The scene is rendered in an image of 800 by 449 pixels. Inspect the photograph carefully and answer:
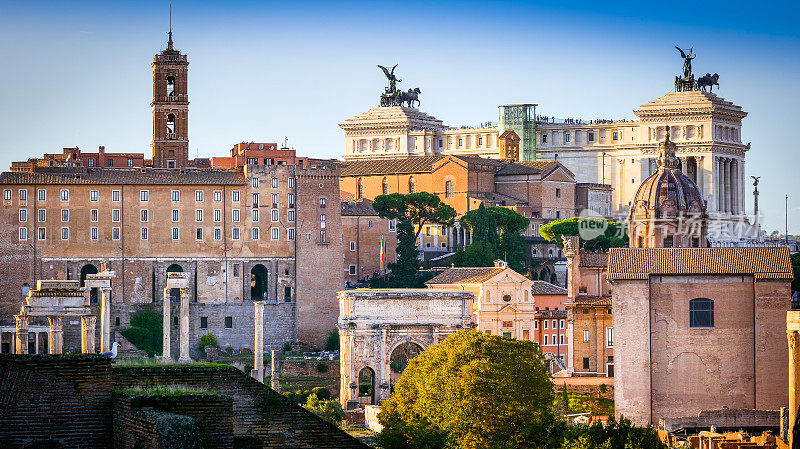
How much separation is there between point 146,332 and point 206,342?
2.70 metres

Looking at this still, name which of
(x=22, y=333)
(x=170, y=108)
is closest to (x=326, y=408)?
(x=22, y=333)

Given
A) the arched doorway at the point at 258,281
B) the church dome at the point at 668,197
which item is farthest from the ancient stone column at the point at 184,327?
the church dome at the point at 668,197

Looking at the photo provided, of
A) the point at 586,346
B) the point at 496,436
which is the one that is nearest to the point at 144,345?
the point at 586,346

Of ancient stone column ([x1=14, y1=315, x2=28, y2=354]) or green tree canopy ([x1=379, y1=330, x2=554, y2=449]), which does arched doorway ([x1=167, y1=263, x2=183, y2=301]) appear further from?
green tree canopy ([x1=379, y1=330, x2=554, y2=449])

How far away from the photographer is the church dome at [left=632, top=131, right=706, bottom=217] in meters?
53.0

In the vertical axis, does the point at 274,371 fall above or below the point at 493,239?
below

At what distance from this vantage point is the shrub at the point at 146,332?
64.0 m

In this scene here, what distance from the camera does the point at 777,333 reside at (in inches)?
1657

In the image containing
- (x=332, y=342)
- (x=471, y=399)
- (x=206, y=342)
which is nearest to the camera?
(x=471, y=399)

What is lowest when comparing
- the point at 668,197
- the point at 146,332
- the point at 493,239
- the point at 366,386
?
the point at 366,386

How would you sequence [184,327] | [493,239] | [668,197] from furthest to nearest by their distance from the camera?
[493,239]
[184,327]
[668,197]

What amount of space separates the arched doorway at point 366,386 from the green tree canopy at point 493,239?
16.4m

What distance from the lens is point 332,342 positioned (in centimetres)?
6606

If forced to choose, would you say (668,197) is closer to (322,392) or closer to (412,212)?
(322,392)
